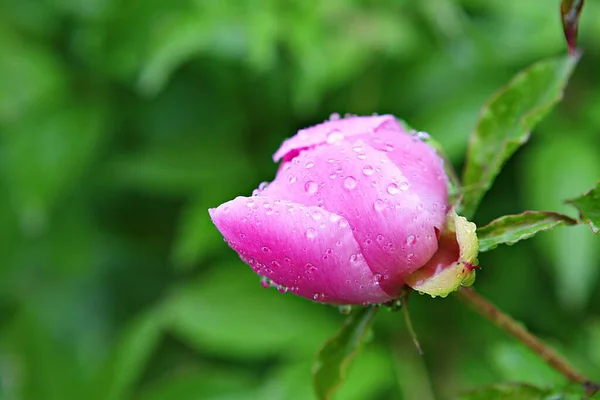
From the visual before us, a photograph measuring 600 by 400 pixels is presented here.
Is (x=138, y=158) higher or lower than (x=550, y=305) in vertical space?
higher

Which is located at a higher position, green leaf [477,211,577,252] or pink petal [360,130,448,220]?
pink petal [360,130,448,220]

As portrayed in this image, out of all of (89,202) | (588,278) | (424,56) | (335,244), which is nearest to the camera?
(335,244)

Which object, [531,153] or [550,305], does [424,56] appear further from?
[550,305]

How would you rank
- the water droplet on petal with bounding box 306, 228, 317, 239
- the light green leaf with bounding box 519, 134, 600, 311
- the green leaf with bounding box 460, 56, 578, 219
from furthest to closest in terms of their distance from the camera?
the light green leaf with bounding box 519, 134, 600, 311 < the green leaf with bounding box 460, 56, 578, 219 < the water droplet on petal with bounding box 306, 228, 317, 239

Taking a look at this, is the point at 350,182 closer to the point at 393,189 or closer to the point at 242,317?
the point at 393,189

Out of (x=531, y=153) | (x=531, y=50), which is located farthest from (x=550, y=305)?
(x=531, y=50)

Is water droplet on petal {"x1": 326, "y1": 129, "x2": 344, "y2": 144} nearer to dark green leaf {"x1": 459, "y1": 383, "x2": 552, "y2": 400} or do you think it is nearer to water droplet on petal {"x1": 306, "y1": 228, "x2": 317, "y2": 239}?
water droplet on petal {"x1": 306, "y1": 228, "x2": 317, "y2": 239}

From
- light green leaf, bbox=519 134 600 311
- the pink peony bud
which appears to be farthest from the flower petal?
light green leaf, bbox=519 134 600 311

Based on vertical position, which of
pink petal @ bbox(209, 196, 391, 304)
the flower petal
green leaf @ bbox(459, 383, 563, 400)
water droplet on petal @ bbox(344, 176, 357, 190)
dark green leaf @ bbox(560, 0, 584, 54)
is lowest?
green leaf @ bbox(459, 383, 563, 400)
